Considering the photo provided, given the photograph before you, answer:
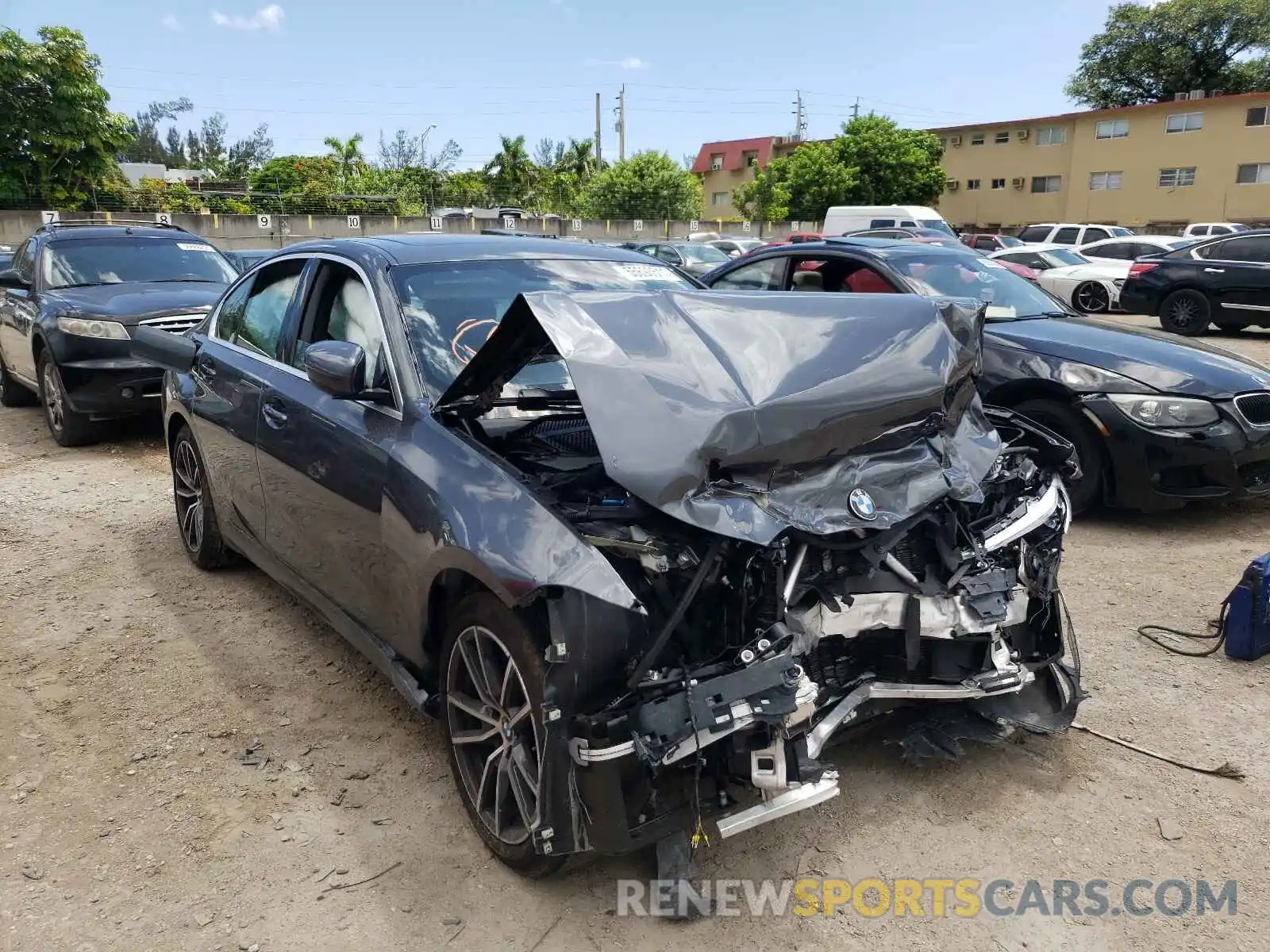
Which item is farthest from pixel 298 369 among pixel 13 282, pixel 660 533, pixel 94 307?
pixel 13 282

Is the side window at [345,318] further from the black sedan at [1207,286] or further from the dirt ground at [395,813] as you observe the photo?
the black sedan at [1207,286]

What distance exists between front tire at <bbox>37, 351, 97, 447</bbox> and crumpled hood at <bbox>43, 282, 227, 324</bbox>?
51 centimetres

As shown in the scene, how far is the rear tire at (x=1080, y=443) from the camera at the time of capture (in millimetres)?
5512

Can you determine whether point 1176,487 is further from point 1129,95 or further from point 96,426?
point 1129,95

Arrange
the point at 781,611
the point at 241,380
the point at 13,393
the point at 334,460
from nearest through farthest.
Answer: the point at 781,611 < the point at 334,460 < the point at 241,380 < the point at 13,393

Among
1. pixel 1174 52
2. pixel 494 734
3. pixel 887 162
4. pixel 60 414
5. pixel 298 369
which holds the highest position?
pixel 1174 52

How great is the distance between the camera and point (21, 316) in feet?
29.3

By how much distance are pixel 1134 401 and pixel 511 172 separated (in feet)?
186

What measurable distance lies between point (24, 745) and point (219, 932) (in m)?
1.54

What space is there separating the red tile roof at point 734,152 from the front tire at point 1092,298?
47.9 meters

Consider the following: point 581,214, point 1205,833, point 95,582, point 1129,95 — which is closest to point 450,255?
point 95,582

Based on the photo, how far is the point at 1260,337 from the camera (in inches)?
572

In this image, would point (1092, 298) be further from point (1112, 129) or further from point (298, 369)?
point (1112, 129)

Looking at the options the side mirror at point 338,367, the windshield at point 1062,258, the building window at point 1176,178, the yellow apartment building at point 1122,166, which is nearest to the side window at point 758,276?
the side mirror at point 338,367
